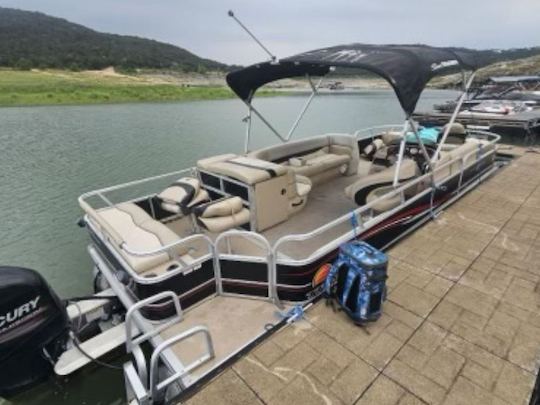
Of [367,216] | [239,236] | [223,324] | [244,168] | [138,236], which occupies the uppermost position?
[244,168]

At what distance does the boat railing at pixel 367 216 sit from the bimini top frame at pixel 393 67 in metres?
0.30

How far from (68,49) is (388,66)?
302 feet

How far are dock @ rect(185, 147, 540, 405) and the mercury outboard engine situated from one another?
1218mm

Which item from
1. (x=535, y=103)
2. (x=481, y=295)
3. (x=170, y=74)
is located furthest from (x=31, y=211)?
(x=170, y=74)

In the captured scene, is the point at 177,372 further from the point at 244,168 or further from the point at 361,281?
the point at 244,168

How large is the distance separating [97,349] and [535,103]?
25396mm

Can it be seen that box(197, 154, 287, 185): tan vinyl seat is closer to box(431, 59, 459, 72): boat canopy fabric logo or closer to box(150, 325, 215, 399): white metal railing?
box(150, 325, 215, 399): white metal railing

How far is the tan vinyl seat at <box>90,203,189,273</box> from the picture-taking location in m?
2.96

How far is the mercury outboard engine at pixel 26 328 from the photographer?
2.31 m

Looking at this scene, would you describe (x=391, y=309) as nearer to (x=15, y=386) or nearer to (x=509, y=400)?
(x=509, y=400)

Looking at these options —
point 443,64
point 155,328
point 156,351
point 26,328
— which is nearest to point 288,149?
point 443,64

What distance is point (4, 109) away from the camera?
2411 centimetres

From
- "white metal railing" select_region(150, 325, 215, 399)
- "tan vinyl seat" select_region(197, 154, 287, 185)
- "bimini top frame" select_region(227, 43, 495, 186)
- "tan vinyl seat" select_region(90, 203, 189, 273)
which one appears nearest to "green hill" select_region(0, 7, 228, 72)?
"bimini top frame" select_region(227, 43, 495, 186)

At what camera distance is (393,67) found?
11.8ft
